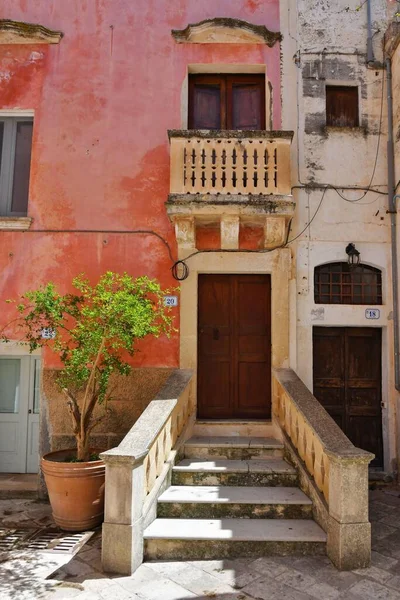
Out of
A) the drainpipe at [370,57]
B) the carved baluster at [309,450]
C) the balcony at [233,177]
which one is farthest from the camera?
the drainpipe at [370,57]

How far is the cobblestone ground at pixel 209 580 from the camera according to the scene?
405 cm

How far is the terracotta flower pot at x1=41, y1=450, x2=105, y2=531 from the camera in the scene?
5594 millimetres

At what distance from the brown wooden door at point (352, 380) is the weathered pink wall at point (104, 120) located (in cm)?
233

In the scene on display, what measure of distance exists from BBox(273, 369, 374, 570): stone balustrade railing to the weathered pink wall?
2390 millimetres

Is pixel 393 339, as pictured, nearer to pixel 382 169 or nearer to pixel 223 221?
pixel 382 169

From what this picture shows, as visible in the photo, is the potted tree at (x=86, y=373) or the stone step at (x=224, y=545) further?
the potted tree at (x=86, y=373)

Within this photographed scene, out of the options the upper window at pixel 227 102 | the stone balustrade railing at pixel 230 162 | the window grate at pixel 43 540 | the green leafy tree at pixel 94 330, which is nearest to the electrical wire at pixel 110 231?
the stone balustrade railing at pixel 230 162

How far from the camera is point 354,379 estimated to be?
Answer: 7336mm

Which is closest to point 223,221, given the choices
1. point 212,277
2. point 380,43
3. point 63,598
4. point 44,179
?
point 212,277

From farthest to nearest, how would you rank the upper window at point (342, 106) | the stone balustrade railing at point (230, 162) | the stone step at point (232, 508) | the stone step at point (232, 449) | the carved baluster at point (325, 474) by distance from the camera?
the upper window at point (342, 106)
the stone balustrade railing at point (230, 162)
the stone step at point (232, 449)
the stone step at point (232, 508)
the carved baluster at point (325, 474)

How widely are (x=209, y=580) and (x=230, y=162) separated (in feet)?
17.4

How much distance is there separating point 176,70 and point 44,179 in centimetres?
283

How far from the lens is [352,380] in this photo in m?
7.34

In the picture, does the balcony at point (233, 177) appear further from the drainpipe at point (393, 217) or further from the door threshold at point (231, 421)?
the door threshold at point (231, 421)
